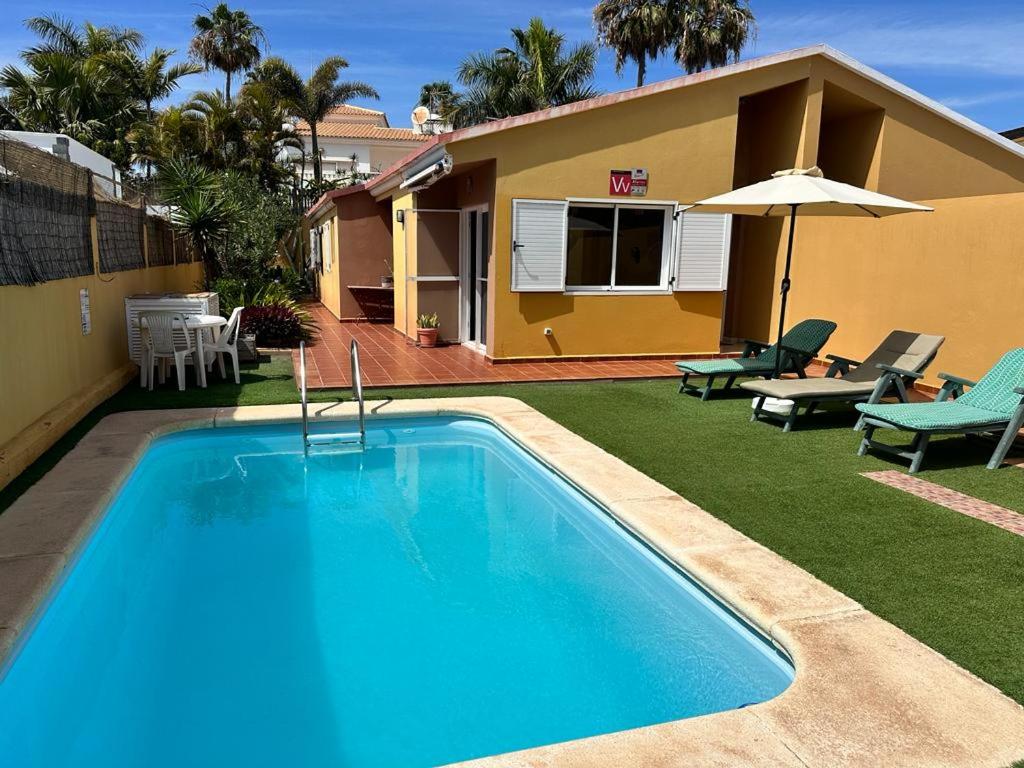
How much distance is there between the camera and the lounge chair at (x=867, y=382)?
7531mm

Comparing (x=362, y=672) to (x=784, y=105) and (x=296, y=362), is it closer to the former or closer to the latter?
(x=296, y=362)

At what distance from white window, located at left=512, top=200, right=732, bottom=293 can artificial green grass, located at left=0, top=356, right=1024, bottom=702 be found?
2218 mm

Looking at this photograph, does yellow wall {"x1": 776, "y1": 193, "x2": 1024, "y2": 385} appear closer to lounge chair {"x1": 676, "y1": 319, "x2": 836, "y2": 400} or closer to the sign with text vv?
lounge chair {"x1": 676, "y1": 319, "x2": 836, "y2": 400}

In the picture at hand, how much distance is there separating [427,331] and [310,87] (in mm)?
22572

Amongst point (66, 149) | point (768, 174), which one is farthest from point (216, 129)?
point (768, 174)

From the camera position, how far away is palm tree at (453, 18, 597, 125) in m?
28.1

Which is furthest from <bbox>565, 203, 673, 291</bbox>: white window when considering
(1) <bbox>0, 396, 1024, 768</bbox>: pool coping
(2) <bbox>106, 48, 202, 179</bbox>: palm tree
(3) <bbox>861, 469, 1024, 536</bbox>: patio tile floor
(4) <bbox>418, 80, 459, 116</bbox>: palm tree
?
(4) <bbox>418, 80, 459, 116</bbox>: palm tree

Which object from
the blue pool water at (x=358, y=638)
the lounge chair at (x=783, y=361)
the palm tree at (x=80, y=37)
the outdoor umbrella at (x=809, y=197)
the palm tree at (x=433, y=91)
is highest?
the palm tree at (x=433, y=91)

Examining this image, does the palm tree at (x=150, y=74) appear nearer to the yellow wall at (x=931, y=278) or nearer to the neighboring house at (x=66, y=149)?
the neighboring house at (x=66, y=149)

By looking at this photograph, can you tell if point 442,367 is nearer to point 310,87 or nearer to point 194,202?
point 194,202

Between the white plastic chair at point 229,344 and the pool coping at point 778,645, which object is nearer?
the pool coping at point 778,645

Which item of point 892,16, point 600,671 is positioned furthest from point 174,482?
point 892,16

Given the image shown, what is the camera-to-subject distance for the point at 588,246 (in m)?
11.3

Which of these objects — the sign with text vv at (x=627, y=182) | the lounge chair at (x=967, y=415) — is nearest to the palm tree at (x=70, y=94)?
the sign with text vv at (x=627, y=182)
